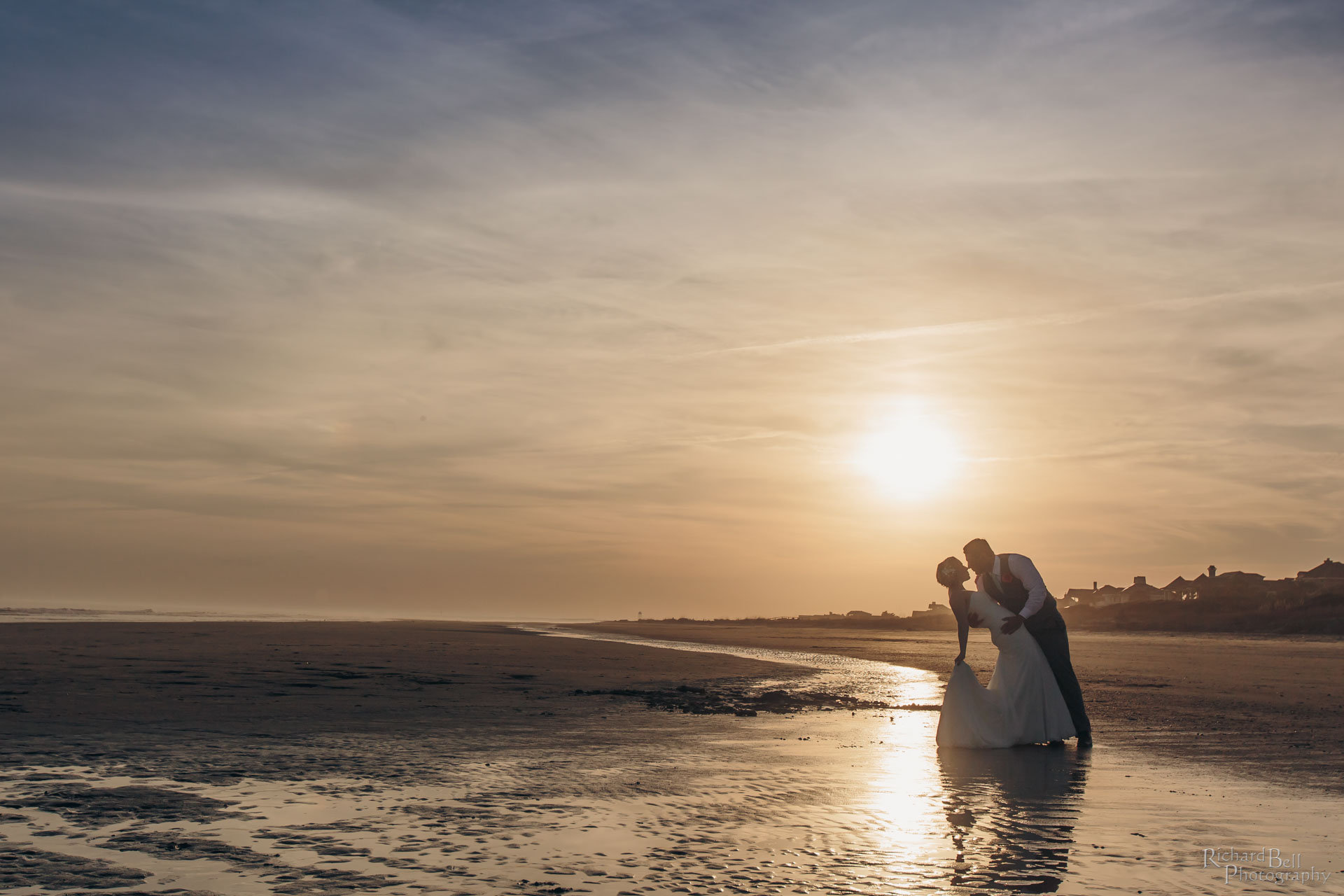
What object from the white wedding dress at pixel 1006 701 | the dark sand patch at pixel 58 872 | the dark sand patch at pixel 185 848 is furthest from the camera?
the white wedding dress at pixel 1006 701

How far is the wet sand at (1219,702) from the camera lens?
40.4ft

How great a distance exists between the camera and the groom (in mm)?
13500

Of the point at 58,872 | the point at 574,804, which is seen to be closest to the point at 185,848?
the point at 58,872

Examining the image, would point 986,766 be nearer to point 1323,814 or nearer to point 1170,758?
point 1170,758

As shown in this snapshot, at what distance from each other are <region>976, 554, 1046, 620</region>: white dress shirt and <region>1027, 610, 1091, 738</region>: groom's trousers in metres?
0.28

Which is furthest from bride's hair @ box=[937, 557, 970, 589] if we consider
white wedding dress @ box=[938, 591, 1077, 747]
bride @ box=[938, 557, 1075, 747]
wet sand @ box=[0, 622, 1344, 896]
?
wet sand @ box=[0, 622, 1344, 896]

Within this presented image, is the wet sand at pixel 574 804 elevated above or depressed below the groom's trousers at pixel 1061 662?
below

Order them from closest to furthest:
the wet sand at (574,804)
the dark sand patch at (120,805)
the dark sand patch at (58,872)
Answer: the dark sand patch at (58,872) → the wet sand at (574,804) → the dark sand patch at (120,805)

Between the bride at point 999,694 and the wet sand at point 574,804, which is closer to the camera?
the wet sand at point 574,804

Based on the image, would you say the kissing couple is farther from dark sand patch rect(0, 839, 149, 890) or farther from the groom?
dark sand patch rect(0, 839, 149, 890)

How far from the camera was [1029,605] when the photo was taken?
44.7 feet

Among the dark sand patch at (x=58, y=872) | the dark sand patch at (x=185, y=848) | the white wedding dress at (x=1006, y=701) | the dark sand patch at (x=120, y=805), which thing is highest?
the white wedding dress at (x=1006, y=701)

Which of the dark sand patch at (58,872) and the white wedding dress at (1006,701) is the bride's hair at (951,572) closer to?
the white wedding dress at (1006,701)

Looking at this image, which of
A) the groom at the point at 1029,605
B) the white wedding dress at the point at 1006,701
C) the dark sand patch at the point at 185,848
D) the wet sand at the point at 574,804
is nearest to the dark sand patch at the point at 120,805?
the wet sand at the point at 574,804
